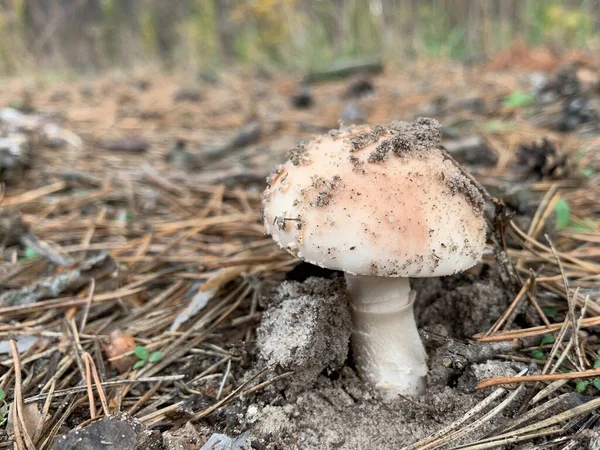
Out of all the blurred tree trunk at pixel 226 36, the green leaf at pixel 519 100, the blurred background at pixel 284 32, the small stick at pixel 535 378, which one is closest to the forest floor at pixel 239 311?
the small stick at pixel 535 378

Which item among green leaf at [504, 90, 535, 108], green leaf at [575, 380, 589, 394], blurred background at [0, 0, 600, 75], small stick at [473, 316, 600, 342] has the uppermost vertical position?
blurred background at [0, 0, 600, 75]

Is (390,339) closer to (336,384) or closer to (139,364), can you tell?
(336,384)

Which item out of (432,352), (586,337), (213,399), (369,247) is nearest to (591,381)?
(586,337)

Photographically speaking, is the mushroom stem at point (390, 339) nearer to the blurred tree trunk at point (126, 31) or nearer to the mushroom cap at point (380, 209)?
the mushroom cap at point (380, 209)

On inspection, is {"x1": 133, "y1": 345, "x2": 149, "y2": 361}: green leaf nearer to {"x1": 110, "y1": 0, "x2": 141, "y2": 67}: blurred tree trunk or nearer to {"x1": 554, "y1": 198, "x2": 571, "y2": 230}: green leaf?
{"x1": 554, "y1": 198, "x2": 571, "y2": 230}: green leaf

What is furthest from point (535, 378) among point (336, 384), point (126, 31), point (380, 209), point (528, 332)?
point (126, 31)

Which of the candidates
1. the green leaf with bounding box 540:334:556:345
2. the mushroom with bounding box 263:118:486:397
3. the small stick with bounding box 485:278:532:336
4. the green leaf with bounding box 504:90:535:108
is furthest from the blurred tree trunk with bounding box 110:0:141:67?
the green leaf with bounding box 540:334:556:345

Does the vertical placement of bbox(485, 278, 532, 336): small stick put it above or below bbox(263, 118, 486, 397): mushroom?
below
